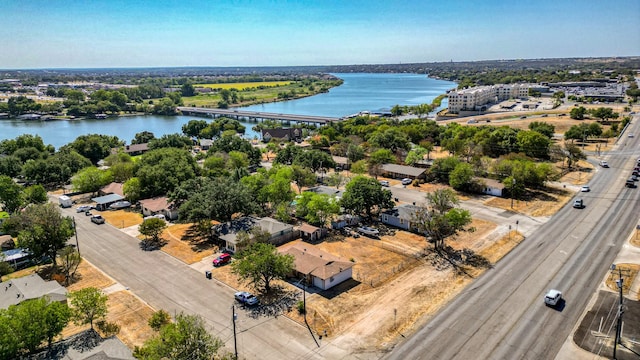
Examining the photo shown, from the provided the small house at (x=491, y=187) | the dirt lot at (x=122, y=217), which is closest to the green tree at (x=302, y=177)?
the dirt lot at (x=122, y=217)

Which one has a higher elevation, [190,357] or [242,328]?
[190,357]

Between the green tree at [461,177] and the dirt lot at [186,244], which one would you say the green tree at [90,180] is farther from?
the green tree at [461,177]

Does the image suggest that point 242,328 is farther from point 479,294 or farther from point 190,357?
point 479,294

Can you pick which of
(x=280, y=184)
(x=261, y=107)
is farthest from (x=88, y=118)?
(x=280, y=184)

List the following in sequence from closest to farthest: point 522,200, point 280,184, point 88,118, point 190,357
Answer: point 190,357 < point 280,184 < point 522,200 < point 88,118

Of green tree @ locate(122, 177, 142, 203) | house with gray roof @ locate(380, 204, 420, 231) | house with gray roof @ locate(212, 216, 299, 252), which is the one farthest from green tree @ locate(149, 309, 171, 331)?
green tree @ locate(122, 177, 142, 203)

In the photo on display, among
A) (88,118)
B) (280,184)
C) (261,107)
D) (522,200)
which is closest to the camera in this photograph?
(280,184)

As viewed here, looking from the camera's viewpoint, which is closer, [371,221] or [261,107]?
[371,221]
